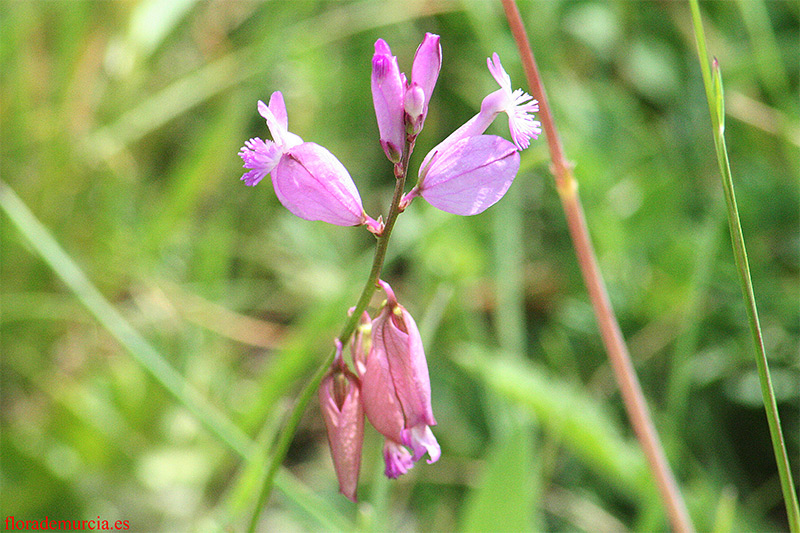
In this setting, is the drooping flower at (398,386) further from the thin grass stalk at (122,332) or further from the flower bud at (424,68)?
the thin grass stalk at (122,332)

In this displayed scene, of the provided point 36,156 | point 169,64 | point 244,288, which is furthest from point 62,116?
point 244,288

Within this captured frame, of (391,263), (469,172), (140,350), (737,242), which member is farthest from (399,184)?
(391,263)

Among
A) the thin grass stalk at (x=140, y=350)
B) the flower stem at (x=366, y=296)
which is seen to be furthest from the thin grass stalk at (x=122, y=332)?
the flower stem at (x=366, y=296)

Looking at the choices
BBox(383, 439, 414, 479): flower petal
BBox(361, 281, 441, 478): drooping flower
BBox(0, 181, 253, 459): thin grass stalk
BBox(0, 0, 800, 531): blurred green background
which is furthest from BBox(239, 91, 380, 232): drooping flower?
BBox(0, 0, 800, 531): blurred green background

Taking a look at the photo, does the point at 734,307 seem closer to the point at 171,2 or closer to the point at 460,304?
the point at 460,304

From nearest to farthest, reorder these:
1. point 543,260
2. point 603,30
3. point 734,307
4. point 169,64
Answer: point 734,307
point 543,260
point 603,30
point 169,64

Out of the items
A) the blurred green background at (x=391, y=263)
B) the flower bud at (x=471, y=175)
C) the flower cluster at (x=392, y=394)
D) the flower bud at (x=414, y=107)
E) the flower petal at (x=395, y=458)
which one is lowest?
the blurred green background at (x=391, y=263)

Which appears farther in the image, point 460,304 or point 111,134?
point 111,134
